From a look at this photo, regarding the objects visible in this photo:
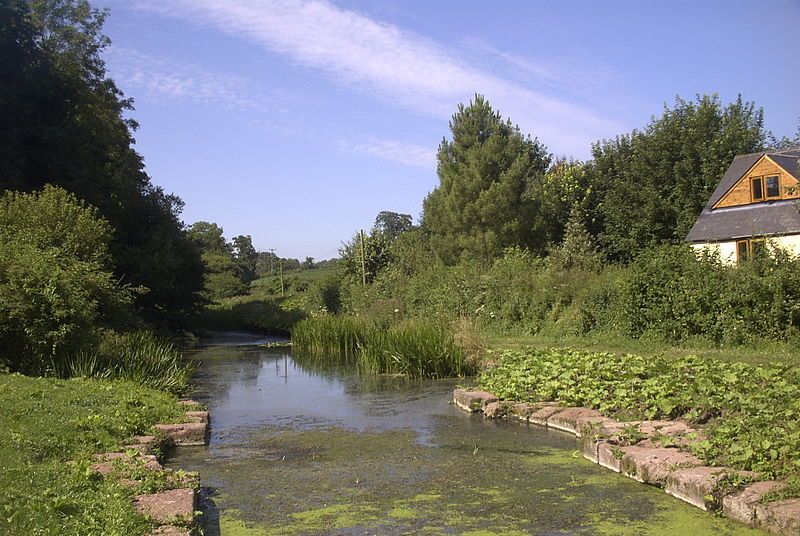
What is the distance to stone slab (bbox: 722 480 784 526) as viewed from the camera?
4488 millimetres

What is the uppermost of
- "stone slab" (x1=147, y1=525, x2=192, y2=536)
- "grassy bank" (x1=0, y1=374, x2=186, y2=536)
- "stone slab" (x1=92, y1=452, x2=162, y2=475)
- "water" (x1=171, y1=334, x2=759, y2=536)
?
"grassy bank" (x1=0, y1=374, x2=186, y2=536)

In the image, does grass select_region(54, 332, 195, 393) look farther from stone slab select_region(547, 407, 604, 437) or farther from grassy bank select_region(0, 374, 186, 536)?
stone slab select_region(547, 407, 604, 437)

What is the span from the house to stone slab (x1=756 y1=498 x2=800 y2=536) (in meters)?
20.2

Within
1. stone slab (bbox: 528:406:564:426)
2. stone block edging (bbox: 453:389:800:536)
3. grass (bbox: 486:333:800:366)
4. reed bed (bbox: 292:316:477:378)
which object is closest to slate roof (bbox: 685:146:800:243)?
grass (bbox: 486:333:800:366)

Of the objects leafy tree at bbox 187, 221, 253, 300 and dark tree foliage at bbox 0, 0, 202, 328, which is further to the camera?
leafy tree at bbox 187, 221, 253, 300

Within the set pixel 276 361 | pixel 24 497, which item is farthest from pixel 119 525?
pixel 276 361

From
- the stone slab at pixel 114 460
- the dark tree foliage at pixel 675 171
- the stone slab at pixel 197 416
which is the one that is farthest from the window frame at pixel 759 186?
the stone slab at pixel 114 460

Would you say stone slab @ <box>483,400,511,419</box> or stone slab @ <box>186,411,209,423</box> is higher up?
stone slab @ <box>186,411,209,423</box>

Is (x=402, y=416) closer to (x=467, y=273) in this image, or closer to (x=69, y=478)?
(x=69, y=478)

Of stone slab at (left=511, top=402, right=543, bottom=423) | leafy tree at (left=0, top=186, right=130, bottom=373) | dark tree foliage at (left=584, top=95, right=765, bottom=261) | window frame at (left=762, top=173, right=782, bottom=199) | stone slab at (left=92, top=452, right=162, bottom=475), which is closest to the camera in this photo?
stone slab at (left=92, top=452, right=162, bottom=475)

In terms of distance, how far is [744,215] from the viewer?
2475 cm

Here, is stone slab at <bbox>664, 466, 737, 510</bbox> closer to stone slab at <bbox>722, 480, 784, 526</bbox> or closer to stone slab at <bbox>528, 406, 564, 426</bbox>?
stone slab at <bbox>722, 480, 784, 526</bbox>

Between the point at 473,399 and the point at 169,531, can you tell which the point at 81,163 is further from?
the point at 169,531

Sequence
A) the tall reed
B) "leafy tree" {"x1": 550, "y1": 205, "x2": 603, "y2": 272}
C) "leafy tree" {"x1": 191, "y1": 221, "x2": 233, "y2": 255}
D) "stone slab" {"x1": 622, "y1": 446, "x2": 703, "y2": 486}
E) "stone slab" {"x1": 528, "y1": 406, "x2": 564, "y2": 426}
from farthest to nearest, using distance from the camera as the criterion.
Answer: "leafy tree" {"x1": 191, "y1": 221, "x2": 233, "y2": 255} < "leafy tree" {"x1": 550, "y1": 205, "x2": 603, "y2": 272} < the tall reed < "stone slab" {"x1": 528, "y1": 406, "x2": 564, "y2": 426} < "stone slab" {"x1": 622, "y1": 446, "x2": 703, "y2": 486}
